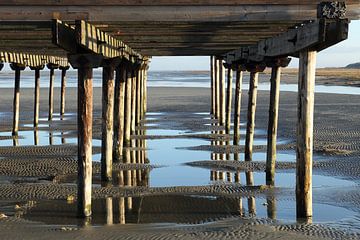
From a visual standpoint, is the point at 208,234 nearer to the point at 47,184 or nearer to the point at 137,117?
the point at 47,184

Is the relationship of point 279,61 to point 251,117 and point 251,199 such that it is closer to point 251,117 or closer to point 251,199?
point 251,117

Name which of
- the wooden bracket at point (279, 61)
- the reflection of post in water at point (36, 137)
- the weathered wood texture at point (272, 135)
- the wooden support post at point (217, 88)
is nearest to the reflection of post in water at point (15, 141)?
the reflection of post in water at point (36, 137)

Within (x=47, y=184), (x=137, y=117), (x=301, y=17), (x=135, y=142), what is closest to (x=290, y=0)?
(x=301, y=17)

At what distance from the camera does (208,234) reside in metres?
7.46

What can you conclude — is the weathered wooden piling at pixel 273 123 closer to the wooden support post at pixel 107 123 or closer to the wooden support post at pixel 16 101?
the wooden support post at pixel 107 123

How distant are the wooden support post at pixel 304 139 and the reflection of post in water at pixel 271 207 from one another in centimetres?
34

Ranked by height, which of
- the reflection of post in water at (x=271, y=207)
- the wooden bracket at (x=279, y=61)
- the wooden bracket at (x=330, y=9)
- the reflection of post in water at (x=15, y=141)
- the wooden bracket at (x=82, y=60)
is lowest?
the reflection of post in water at (x=271, y=207)

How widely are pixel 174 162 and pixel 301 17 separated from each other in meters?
6.40

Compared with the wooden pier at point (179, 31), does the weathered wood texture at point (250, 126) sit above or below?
below

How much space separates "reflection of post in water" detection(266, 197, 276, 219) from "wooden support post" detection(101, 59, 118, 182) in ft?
10.2

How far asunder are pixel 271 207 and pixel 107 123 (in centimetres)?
375

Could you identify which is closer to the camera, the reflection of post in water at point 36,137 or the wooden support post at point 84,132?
the wooden support post at point 84,132

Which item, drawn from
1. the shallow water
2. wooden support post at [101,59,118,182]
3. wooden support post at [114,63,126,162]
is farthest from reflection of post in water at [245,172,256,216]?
wooden support post at [114,63,126,162]

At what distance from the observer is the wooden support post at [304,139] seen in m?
8.43
